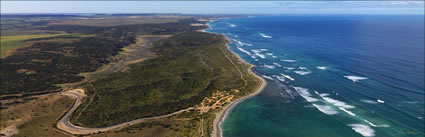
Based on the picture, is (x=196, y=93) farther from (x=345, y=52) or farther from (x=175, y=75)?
(x=345, y=52)

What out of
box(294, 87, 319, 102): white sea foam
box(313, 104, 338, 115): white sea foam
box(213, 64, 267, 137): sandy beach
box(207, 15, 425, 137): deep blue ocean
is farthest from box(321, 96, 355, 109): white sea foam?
box(213, 64, 267, 137): sandy beach

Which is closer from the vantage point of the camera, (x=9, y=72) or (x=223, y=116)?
(x=223, y=116)

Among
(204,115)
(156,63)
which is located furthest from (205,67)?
(204,115)

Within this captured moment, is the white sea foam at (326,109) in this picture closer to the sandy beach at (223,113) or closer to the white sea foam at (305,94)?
the white sea foam at (305,94)

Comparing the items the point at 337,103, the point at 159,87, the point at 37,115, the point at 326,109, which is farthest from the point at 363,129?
the point at 37,115

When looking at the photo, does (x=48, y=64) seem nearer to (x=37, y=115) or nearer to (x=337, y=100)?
(x=37, y=115)

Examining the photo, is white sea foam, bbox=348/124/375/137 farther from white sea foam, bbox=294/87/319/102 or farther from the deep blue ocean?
white sea foam, bbox=294/87/319/102
